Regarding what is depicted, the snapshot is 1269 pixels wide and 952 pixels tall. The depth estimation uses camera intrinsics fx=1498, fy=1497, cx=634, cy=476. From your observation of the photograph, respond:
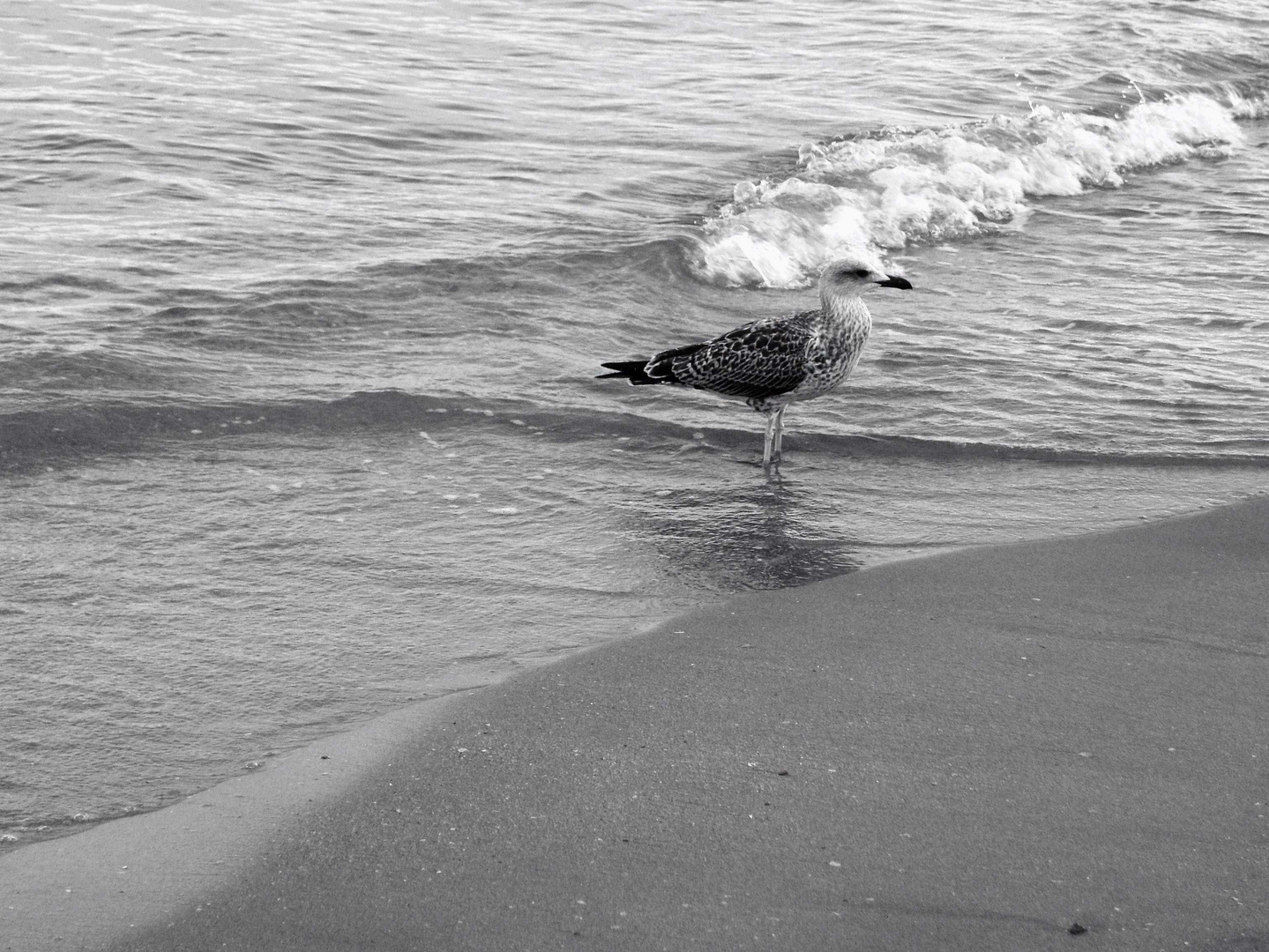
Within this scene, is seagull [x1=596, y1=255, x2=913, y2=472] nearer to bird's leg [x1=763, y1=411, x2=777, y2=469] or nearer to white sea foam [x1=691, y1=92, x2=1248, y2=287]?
bird's leg [x1=763, y1=411, x2=777, y2=469]

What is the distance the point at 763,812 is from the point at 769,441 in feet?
11.5

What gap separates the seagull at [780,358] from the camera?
7.54m

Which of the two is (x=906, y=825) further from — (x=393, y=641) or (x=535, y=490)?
(x=535, y=490)

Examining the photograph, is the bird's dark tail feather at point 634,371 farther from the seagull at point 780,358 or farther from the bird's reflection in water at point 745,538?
the bird's reflection in water at point 745,538

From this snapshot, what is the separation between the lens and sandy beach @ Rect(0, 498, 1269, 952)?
3707 mm

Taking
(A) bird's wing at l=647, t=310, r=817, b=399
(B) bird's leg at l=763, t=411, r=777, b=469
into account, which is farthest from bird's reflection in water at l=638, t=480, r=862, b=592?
(A) bird's wing at l=647, t=310, r=817, b=399

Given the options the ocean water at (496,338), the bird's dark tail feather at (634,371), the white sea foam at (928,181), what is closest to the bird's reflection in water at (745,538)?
the ocean water at (496,338)

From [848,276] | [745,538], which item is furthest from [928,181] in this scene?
[745,538]

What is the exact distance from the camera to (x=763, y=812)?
13.7ft

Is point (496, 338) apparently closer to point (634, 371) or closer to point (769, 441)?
point (634, 371)

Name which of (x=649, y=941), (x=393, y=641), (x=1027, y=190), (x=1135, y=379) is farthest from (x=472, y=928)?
(x=1027, y=190)

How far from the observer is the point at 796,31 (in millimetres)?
19469

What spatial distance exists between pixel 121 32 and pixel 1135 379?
12.4 meters

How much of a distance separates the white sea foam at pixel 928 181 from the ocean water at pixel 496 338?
0.18 feet
